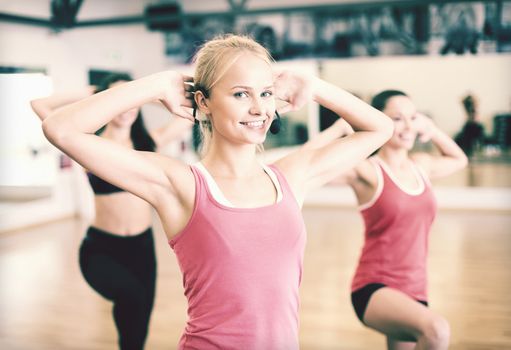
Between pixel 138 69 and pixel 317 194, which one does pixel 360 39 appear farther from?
pixel 138 69

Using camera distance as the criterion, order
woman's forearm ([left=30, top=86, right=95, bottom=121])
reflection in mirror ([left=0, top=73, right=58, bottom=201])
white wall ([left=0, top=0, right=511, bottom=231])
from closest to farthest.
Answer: woman's forearm ([left=30, top=86, right=95, bottom=121]), reflection in mirror ([left=0, top=73, right=58, bottom=201]), white wall ([left=0, top=0, right=511, bottom=231])

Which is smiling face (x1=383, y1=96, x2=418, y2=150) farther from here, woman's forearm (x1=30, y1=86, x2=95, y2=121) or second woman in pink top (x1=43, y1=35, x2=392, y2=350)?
woman's forearm (x1=30, y1=86, x2=95, y2=121)

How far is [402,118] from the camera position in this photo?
7.98 feet

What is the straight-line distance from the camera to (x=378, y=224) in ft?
7.82

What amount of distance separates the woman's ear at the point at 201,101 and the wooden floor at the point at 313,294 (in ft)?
7.81

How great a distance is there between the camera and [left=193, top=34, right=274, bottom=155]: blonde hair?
139 centimetres

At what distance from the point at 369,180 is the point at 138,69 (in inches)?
304

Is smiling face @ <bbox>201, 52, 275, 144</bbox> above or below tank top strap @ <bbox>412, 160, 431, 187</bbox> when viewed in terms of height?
above

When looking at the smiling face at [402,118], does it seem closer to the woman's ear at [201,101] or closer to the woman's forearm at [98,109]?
the woman's ear at [201,101]

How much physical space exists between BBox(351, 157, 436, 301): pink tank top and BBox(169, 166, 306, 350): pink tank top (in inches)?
40.0

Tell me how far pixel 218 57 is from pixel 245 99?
0.13 m

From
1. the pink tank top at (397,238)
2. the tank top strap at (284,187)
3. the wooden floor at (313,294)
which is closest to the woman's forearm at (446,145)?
the pink tank top at (397,238)

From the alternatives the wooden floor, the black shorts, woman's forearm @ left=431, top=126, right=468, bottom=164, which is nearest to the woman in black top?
the wooden floor

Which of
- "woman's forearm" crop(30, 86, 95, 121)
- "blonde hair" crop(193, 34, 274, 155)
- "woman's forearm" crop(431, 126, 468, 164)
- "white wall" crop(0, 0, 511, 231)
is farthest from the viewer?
"white wall" crop(0, 0, 511, 231)
